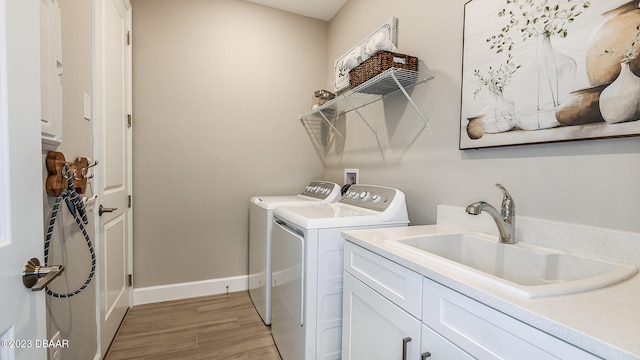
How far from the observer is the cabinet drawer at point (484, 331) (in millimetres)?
525

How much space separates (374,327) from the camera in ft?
3.41

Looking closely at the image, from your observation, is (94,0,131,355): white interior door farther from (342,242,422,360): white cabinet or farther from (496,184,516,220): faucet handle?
(496,184,516,220): faucet handle

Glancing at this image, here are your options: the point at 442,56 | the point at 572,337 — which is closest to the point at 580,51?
the point at 442,56

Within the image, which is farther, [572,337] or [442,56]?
[442,56]

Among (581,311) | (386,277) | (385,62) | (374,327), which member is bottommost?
(374,327)

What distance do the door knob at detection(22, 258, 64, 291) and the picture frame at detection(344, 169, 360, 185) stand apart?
1862 mm

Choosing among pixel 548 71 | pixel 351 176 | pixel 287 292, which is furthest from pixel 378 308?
pixel 351 176

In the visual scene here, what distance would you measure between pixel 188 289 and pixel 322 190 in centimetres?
143

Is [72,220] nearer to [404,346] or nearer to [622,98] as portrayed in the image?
[404,346]

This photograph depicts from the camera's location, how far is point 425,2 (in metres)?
1.58

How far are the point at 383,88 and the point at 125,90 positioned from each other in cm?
184

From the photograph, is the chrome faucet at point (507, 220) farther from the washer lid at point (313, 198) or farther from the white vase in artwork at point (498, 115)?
the washer lid at point (313, 198)

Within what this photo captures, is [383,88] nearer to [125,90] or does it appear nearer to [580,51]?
[580,51]

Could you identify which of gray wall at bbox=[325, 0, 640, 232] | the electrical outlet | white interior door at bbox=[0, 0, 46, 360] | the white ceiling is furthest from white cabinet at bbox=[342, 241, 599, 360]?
the white ceiling
